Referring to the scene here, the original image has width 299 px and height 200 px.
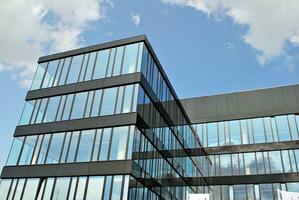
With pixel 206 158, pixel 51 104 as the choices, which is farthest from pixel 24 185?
pixel 206 158

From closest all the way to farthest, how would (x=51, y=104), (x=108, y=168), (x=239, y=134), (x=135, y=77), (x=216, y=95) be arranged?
(x=108, y=168) < (x=135, y=77) < (x=51, y=104) < (x=239, y=134) < (x=216, y=95)

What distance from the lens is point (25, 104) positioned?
2553 cm

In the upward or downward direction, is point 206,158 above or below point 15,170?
above

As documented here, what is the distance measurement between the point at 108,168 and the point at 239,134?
22.1 m

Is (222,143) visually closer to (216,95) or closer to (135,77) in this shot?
(216,95)

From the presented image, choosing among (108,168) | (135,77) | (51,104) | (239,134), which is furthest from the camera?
(239,134)

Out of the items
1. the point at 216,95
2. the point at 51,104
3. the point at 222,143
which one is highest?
the point at 216,95

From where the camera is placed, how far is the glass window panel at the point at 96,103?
870 inches

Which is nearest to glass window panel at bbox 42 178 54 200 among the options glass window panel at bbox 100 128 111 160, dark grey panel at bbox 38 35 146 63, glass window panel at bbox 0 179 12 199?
glass window panel at bbox 0 179 12 199

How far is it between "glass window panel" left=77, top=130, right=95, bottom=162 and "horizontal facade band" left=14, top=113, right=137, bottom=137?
47 cm

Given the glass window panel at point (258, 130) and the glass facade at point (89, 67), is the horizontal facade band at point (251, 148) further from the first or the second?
the glass facade at point (89, 67)

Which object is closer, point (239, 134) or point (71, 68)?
point (71, 68)

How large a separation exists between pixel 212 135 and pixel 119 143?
20.6m

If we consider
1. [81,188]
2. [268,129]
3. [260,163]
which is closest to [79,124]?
[81,188]
